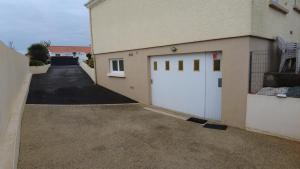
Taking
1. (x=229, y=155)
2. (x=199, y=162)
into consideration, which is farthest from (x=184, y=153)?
(x=229, y=155)

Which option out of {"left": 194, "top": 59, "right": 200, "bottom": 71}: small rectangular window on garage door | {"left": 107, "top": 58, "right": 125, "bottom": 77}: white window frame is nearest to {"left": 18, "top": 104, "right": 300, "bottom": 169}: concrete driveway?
{"left": 194, "top": 59, "right": 200, "bottom": 71}: small rectangular window on garage door

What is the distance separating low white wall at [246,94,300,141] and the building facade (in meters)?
0.25

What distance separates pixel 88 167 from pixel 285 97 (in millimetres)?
4811

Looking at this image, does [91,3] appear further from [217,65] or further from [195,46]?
[217,65]

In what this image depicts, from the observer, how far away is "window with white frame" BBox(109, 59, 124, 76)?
10.9m

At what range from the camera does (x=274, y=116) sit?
5.11 metres

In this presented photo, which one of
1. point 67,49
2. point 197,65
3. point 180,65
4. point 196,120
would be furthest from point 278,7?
point 67,49

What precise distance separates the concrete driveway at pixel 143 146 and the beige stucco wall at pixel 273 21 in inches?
119

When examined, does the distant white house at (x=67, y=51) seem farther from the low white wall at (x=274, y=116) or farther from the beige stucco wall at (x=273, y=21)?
the low white wall at (x=274, y=116)

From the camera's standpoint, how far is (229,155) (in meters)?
4.31

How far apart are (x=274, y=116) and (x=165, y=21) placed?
15.7 ft

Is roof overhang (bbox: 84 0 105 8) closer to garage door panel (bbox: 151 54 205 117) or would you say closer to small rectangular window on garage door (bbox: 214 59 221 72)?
garage door panel (bbox: 151 54 205 117)

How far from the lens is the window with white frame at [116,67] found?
1093cm

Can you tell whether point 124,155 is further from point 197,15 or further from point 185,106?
point 197,15
